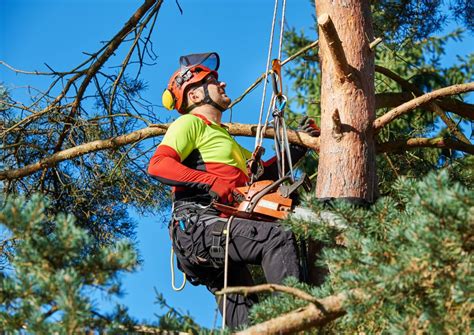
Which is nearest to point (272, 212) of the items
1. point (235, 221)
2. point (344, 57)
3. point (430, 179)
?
point (235, 221)

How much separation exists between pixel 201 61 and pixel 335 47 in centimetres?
103

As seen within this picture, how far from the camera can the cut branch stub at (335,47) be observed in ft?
13.8

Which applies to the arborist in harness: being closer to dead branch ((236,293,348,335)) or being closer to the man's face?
the man's face

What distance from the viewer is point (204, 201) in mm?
4379

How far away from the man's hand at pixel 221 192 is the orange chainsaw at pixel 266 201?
0.15 ft

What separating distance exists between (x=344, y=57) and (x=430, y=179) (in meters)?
1.99

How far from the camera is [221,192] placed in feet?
13.8

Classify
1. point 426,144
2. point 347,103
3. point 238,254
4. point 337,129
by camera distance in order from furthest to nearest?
1. point 426,144
2. point 347,103
3. point 337,129
4. point 238,254

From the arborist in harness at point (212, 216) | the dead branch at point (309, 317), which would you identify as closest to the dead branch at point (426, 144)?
the arborist in harness at point (212, 216)

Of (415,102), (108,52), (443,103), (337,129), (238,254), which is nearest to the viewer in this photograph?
(238,254)

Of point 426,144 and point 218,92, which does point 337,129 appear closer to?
point 218,92

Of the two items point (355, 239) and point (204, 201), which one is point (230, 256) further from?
point (355, 239)

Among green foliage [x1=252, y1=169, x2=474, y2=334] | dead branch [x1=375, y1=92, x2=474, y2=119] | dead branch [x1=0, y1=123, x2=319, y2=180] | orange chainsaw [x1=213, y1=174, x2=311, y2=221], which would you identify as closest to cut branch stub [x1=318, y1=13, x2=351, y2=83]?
orange chainsaw [x1=213, y1=174, x2=311, y2=221]

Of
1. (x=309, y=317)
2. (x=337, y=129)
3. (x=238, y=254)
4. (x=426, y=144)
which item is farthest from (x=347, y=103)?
(x=309, y=317)
